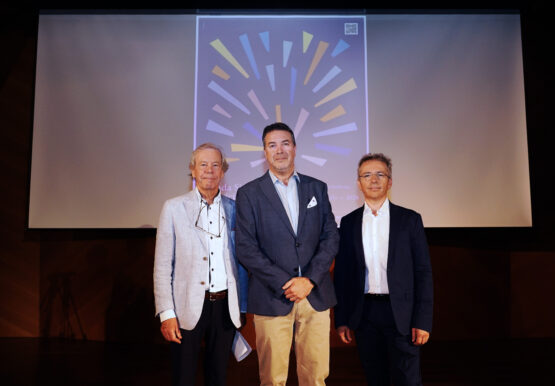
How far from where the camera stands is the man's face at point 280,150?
1.83 m

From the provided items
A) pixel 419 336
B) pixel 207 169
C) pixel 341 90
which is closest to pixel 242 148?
pixel 341 90

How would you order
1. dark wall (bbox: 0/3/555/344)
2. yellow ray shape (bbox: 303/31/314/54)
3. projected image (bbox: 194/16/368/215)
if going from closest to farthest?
projected image (bbox: 194/16/368/215) → yellow ray shape (bbox: 303/31/314/54) → dark wall (bbox: 0/3/555/344)

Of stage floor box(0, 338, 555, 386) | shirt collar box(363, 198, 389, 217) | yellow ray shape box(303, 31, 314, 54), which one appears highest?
yellow ray shape box(303, 31, 314, 54)

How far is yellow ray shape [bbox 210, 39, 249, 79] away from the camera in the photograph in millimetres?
3779

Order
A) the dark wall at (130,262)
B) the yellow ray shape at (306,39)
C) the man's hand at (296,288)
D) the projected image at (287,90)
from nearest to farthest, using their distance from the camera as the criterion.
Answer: the man's hand at (296,288), the projected image at (287,90), the yellow ray shape at (306,39), the dark wall at (130,262)

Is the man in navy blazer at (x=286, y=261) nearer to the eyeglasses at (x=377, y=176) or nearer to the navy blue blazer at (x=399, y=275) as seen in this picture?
the navy blue blazer at (x=399, y=275)

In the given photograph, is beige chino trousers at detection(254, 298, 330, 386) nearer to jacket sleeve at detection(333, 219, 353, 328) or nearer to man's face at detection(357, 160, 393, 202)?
jacket sleeve at detection(333, 219, 353, 328)

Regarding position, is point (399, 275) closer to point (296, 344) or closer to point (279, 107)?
point (296, 344)

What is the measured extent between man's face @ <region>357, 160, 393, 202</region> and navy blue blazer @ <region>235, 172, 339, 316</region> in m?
0.28

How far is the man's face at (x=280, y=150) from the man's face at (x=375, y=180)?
0.42 metres

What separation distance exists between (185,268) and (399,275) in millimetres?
1046

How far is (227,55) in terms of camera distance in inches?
149

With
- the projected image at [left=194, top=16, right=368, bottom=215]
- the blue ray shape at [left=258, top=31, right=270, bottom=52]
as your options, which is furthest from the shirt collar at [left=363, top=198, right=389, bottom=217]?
the blue ray shape at [left=258, top=31, right=270, bottom=52]

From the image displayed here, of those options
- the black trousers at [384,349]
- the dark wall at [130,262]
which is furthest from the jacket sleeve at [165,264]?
the dark wall at [130,262]
